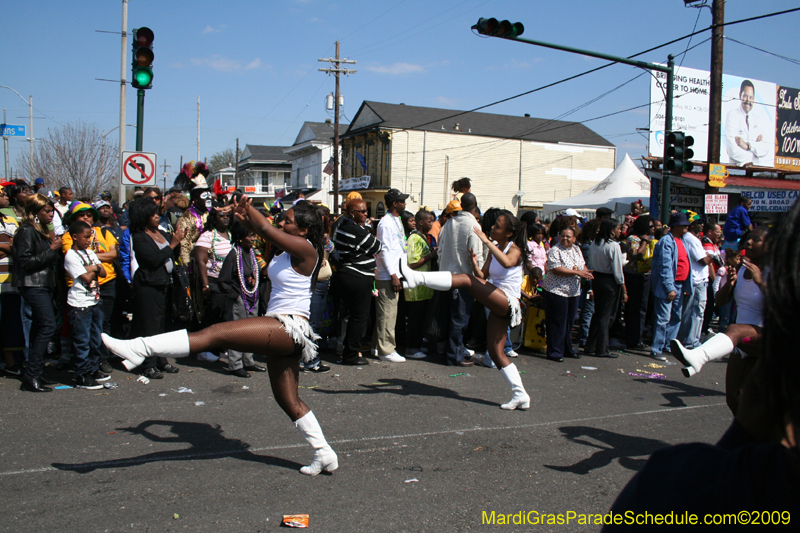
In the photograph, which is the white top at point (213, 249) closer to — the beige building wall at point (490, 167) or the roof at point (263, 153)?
the beige building wall at point (490, 167)

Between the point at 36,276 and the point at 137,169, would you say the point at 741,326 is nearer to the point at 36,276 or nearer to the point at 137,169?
the point at 36,276

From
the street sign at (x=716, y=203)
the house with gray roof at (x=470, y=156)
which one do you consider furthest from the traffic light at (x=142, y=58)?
the house with gray roof at (x=470, y=156)

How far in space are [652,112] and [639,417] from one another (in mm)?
18770

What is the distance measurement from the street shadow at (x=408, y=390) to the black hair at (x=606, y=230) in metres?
3.75

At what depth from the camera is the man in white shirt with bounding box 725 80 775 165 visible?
24.7 meters

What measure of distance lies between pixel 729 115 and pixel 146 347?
27.2m

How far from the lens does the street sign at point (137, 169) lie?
29.5 ft

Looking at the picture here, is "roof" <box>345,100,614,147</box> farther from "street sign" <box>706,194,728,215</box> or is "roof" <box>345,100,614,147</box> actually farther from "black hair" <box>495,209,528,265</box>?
"black hair" <box>495,209,528,265</box>

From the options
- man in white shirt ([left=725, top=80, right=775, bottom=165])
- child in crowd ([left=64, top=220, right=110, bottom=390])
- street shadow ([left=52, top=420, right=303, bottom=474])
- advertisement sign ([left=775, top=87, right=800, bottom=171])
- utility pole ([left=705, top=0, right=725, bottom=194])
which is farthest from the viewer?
advertisement sign ([left=775, top=87, right=800, bottom=171])

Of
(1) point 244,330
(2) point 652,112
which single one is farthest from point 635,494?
(2) point 652,112

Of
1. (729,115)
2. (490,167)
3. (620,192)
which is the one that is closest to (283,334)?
(620,192)

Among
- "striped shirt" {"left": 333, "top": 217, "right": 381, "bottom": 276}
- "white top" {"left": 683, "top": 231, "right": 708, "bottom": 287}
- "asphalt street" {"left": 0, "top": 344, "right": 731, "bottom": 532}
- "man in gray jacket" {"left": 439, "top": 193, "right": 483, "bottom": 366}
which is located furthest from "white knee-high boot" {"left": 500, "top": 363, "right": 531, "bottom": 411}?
"white top" {"left": 683, "top": 231, "right": 708, "bottom": 287}

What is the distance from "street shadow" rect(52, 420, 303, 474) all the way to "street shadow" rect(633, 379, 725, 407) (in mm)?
4442

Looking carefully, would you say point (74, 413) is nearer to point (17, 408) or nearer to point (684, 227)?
point (17, 408)
